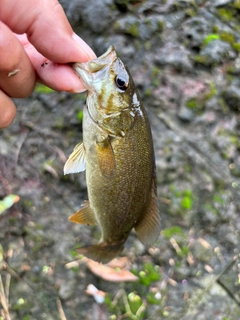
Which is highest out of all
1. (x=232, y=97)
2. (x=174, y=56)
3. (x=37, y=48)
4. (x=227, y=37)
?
(x=37, y=48)

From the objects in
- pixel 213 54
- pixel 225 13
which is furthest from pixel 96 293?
pixel 225 13

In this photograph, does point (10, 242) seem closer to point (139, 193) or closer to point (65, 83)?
point (139, 193)

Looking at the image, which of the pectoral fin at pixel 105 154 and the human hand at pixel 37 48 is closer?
the human hand at pixel 37 48

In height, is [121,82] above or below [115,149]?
above

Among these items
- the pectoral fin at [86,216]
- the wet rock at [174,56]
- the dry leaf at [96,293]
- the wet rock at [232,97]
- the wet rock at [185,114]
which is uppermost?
the wet rock at [174,56]

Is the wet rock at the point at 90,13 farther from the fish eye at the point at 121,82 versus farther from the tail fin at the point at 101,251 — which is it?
the tail fin at the point at 101,251

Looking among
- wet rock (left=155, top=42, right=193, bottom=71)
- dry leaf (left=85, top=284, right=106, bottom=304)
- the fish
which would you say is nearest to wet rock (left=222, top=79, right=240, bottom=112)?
wet rock (left=155, top=42, right=193, bottom=71)

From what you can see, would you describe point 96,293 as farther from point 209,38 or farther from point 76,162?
point 209,38

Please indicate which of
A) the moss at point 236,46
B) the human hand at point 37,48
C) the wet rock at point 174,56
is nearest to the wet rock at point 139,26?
the wet rock at point 174,56
